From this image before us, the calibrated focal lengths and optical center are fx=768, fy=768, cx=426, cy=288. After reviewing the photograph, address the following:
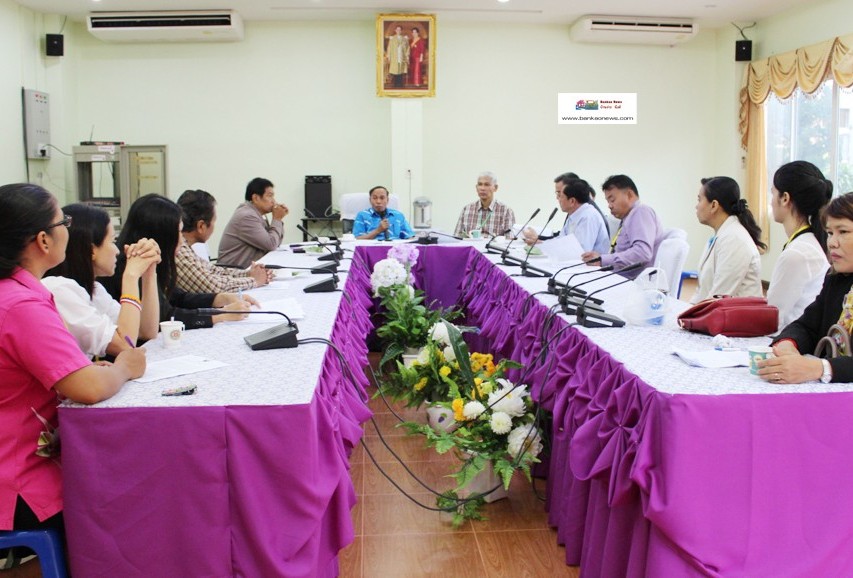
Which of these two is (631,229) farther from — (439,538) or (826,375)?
(826,375)

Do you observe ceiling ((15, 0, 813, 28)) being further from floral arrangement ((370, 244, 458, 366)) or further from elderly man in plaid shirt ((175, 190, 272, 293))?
elderly man in plaid shirt ((175, 190, 272, 293))

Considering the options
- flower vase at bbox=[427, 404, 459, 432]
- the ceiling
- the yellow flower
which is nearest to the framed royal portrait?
the ceiling

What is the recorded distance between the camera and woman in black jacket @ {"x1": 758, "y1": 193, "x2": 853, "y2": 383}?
1662 millimetres

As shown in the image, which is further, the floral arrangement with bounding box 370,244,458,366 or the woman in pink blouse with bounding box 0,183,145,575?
the floral arrangement with bounding box 370,244,458,366

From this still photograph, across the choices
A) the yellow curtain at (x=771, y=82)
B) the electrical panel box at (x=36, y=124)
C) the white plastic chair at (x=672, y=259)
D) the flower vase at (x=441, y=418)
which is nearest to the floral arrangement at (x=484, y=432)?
the flower vase at (x=441, y=418)

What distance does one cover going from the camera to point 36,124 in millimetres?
6891

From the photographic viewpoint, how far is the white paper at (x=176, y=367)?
1.75 meters

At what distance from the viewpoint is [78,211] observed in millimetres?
1990

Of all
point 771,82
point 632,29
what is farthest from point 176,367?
point 771,82

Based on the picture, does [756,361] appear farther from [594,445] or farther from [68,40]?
[68,40]

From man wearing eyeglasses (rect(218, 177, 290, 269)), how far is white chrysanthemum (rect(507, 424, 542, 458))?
269 centimetres

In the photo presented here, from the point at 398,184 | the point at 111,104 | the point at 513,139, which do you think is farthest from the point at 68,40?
the point at 513,139

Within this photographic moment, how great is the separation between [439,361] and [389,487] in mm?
527

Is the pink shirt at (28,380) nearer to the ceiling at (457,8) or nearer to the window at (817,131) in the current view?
the ceiling at (457,8)
